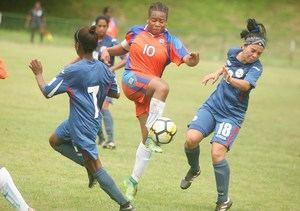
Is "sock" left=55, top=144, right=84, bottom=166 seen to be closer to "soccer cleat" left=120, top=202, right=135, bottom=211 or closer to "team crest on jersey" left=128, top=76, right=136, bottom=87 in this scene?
"soccer cleat" left=120, top=202, right=135, bottom=211

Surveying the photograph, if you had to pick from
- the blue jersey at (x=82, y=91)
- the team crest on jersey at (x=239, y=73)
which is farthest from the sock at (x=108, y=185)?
the team crest on jersey at (x=239, y=73)

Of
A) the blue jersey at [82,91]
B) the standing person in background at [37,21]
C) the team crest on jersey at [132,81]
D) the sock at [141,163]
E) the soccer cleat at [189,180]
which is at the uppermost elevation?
the blue jersey at [82,91]

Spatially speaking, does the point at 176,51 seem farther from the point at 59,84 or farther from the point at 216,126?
the point at 59,84

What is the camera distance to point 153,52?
31.7 ft

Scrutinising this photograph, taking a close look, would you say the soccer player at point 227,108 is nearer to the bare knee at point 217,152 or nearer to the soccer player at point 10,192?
the bare knee at point 217,152

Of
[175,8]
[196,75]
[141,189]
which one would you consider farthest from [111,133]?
[175,8]

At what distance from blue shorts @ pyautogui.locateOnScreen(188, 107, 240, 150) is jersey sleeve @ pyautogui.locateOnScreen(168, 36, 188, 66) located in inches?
30.9

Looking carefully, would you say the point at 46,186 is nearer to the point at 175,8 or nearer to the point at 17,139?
the point at 17,139

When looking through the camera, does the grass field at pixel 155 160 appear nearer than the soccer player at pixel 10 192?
No

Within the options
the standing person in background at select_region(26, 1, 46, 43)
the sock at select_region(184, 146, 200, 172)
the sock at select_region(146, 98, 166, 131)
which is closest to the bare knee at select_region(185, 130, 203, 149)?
the sock at select_region(184, 146, 200, 172)

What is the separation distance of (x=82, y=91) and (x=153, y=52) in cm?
208

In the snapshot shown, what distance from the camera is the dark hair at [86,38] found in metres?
7.74

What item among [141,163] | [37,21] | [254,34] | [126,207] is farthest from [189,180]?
[37,21]

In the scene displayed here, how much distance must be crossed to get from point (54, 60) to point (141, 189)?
1994 cm
